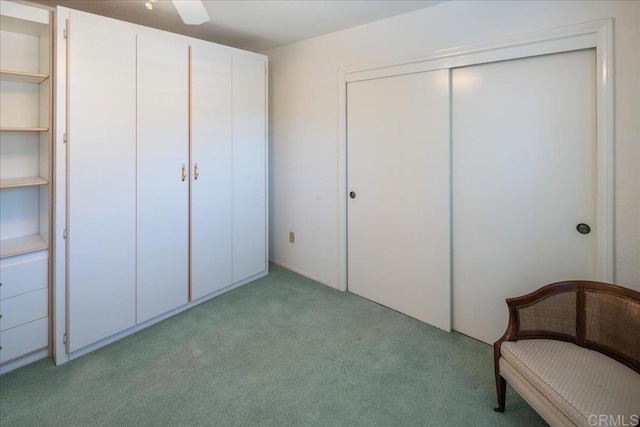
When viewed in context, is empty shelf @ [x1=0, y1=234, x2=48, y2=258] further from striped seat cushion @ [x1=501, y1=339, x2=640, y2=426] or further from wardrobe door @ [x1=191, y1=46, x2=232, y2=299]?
striped seat cushion @ [x1=501, y1=339, x2=640, y2=426]

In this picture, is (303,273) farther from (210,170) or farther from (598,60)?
(598,60)

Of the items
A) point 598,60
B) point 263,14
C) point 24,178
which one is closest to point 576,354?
point 598,60

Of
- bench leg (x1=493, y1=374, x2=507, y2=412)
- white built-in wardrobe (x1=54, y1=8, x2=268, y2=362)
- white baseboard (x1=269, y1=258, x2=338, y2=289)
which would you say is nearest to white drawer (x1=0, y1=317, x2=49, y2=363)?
white built-in wardrobe (x1=54, y1=8, x2=268, y2=362)

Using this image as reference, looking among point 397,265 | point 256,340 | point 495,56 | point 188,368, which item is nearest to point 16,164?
point 188,368

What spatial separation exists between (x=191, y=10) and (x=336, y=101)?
162 cm

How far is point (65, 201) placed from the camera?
6.78ft

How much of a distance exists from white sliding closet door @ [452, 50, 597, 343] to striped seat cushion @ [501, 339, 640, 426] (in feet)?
1.90

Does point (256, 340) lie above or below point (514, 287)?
below

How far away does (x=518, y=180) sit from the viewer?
212 centimetres

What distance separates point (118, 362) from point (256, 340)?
85cm

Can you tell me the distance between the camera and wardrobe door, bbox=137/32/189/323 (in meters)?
2.41

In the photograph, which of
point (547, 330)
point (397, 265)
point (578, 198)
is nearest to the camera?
point (547, 330)

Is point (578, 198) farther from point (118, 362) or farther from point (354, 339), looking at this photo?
point (118, 362)

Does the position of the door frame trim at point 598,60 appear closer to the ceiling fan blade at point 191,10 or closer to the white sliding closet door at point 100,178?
the ceiling fan blade at point 191,10
